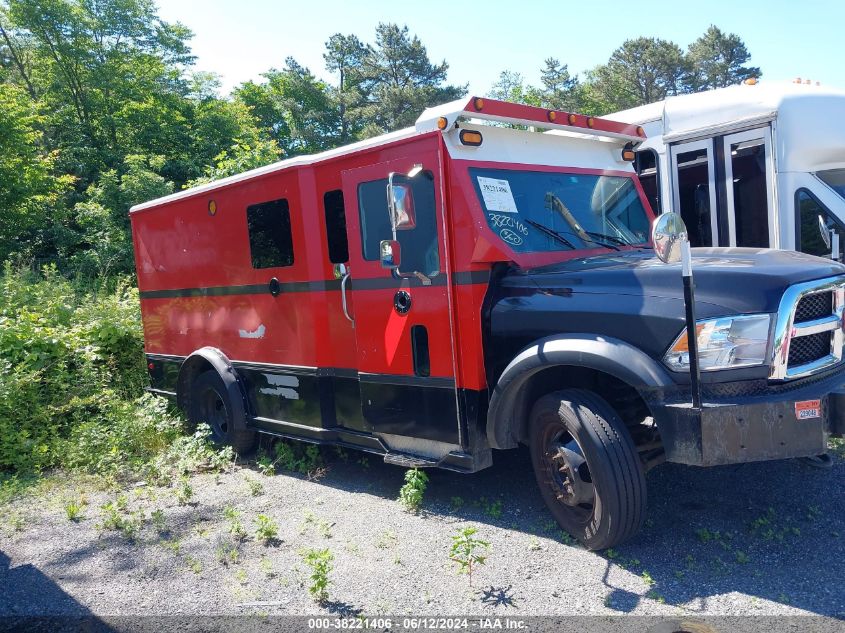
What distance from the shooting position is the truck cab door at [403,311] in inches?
183

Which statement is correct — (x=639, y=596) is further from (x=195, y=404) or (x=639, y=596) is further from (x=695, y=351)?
(x=195, y=404)

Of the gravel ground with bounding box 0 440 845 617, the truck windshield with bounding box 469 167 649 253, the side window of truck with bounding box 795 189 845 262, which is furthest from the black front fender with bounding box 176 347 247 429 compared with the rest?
the side window of truck with bounding box 795 189 845 262

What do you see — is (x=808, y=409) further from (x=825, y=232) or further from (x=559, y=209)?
(x=825, y=232)

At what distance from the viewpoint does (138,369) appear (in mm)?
8875

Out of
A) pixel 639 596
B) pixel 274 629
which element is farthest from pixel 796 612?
pixel 274 629

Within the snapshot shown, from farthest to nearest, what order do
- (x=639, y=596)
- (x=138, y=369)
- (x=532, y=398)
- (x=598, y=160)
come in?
(x=138, y=369), (x=598, y=160), (x=532, y=398), (x=639, y=596)

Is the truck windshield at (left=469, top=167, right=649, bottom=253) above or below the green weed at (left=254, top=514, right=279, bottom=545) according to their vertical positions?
above

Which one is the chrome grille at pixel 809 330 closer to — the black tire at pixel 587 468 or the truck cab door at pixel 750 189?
the black tire at pixel 587 468

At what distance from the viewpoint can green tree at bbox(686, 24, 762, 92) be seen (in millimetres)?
41562

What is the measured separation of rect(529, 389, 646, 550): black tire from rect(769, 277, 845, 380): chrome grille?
0.89 metres

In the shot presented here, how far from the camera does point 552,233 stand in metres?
4.84

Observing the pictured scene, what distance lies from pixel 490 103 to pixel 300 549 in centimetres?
317

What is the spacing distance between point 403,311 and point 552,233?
3.87ft

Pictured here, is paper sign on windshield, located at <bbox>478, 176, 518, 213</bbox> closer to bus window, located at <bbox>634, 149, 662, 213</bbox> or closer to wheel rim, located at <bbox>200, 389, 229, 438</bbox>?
bus window, located at <bbox>634, 149, 662, 213</bbox>
